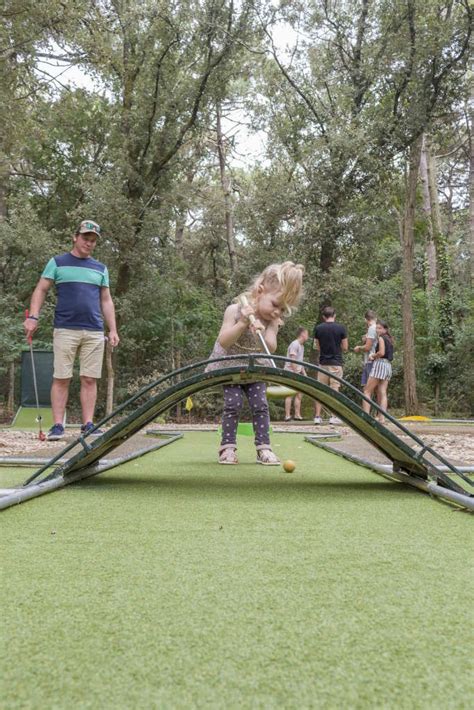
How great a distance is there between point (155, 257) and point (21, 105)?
437 centimetres

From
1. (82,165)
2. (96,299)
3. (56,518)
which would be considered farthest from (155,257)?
(56,518)

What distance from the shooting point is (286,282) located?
382cm

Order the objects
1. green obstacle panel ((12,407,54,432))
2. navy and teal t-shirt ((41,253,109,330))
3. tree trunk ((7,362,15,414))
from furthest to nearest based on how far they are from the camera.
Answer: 1. tree trunk ((7,362,15,414))
2. green obstacle panel ((12,407,54,432))
3. navy and teal t-shirt ((41,253,109,330))

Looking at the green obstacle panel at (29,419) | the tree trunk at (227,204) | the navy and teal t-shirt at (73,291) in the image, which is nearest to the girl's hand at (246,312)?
the navy and teal t-shirt at (73,291)

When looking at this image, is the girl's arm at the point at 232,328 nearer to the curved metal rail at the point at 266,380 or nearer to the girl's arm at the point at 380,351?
the curved metal rail at the point at 266,380

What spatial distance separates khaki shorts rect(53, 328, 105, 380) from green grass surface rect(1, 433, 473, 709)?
2438 millimetres

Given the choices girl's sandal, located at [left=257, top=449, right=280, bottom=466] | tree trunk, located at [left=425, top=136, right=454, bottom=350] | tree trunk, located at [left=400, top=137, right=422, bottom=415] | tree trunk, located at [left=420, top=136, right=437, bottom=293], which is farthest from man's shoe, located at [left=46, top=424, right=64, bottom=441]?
tree trunk, located at [left=420, top=136, right=437, bottom=293]

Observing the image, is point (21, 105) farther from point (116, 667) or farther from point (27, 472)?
point (116, 667)

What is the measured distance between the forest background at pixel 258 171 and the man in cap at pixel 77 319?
274 inches

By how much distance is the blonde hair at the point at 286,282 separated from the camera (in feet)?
12.5

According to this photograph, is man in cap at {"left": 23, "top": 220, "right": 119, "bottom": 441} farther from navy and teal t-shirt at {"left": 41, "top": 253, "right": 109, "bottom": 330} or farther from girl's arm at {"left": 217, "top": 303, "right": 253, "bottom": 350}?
girl's arm at {"left": 217, "top": 303, "right": 253, "bottom": 350}

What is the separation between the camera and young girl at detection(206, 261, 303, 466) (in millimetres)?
3785

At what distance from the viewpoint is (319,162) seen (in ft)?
45.9

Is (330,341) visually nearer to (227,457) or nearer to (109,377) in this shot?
(109,377)
